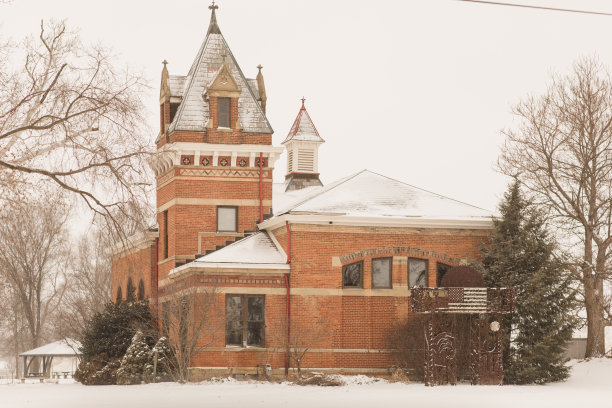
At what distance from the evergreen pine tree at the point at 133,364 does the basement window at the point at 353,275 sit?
7327mm

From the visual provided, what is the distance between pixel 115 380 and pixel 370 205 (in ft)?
36.0

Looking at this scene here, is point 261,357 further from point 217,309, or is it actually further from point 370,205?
point 370,205

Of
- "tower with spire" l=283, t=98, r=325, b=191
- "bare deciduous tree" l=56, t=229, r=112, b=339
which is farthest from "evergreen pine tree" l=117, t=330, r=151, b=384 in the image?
"bare deciduous tree" l=56, t=229, r=112, b=339

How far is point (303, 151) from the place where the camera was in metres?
48.1

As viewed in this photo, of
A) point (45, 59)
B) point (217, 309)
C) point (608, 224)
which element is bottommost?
point (217, 309)

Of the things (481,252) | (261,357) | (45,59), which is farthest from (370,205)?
(45,59)

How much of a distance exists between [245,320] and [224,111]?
332 inches

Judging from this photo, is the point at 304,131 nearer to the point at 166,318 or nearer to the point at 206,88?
the point at 206,88

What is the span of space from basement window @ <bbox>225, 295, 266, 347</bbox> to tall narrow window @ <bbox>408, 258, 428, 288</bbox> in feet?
17.5

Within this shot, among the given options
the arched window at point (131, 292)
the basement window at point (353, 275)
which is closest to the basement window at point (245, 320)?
the basement window at point (353, 275)

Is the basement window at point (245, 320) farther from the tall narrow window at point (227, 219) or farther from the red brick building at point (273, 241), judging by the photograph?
the tall narrow window at point (227, 219)

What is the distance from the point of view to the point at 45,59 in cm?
2303

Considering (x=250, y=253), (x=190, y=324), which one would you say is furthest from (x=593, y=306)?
(x=190, y=324)

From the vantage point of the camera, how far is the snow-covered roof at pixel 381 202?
1393 inches
